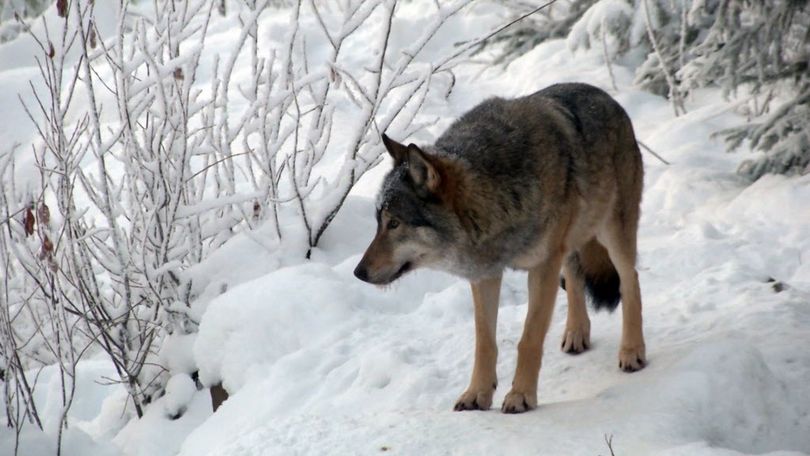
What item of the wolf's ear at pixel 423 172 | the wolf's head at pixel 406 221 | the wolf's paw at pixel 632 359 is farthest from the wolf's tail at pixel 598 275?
the wolf's ear at pixel 423 172

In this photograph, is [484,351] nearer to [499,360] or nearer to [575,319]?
[499,360]

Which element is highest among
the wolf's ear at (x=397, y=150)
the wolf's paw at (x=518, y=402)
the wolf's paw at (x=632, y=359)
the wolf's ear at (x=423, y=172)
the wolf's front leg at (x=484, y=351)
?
the wolf's ear at (x=397, y=150)

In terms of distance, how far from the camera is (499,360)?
16.4ft

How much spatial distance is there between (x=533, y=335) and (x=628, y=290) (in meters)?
0.81

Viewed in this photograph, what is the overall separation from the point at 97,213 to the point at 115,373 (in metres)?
4.45

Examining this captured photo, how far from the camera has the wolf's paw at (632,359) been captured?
15.2ft

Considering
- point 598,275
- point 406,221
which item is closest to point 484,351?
point 406,221

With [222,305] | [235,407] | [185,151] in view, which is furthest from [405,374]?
[185,151]

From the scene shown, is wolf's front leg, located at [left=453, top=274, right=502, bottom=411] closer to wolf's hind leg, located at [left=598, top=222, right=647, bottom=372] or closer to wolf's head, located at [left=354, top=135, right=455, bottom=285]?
wolf's head, located at [left=354, top=135, right=455, bottom=285]

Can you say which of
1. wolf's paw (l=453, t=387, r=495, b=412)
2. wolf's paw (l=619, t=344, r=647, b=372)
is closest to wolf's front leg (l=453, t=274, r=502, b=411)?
wolf's paw (l=453, t=387, r=495, b=412)

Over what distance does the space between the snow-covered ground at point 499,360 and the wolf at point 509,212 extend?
0.30 metres

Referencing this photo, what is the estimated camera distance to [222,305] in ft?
19.4

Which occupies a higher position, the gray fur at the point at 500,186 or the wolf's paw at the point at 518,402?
the gray fur at the point at 500,186

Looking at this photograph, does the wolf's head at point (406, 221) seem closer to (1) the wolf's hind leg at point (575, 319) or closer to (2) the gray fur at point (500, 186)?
(2) the gray fur at point (500, 186)
